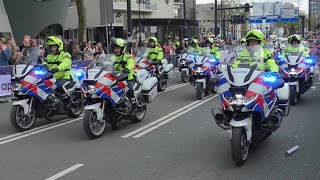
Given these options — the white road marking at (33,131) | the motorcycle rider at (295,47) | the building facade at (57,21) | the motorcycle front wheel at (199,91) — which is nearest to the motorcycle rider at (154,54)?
the motorcycle front wheel at (199,91)

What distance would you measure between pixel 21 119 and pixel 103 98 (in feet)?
6.44

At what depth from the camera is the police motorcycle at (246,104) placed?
21.7 feet

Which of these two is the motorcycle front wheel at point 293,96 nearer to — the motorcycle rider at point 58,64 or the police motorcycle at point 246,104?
the police motorcycle at point 246,104

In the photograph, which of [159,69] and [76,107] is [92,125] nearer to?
[76,107]

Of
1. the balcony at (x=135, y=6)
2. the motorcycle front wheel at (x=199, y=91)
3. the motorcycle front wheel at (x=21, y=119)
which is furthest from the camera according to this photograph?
the balcony at (x=135, y=6)

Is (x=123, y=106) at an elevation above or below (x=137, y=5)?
below

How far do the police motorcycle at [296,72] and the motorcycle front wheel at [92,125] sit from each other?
17.6 ft

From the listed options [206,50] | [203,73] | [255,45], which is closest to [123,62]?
[255,45]

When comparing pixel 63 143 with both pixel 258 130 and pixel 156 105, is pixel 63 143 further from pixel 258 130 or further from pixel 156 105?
pixel 156 105

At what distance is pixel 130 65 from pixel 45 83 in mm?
1761

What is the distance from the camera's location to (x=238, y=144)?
649cm

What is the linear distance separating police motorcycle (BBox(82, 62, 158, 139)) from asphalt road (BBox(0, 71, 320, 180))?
266 millimetres

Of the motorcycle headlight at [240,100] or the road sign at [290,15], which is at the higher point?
the road sign at [290,15]

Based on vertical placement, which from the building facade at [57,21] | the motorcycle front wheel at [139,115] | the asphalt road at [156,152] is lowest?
the asphalt road at [156,152]
